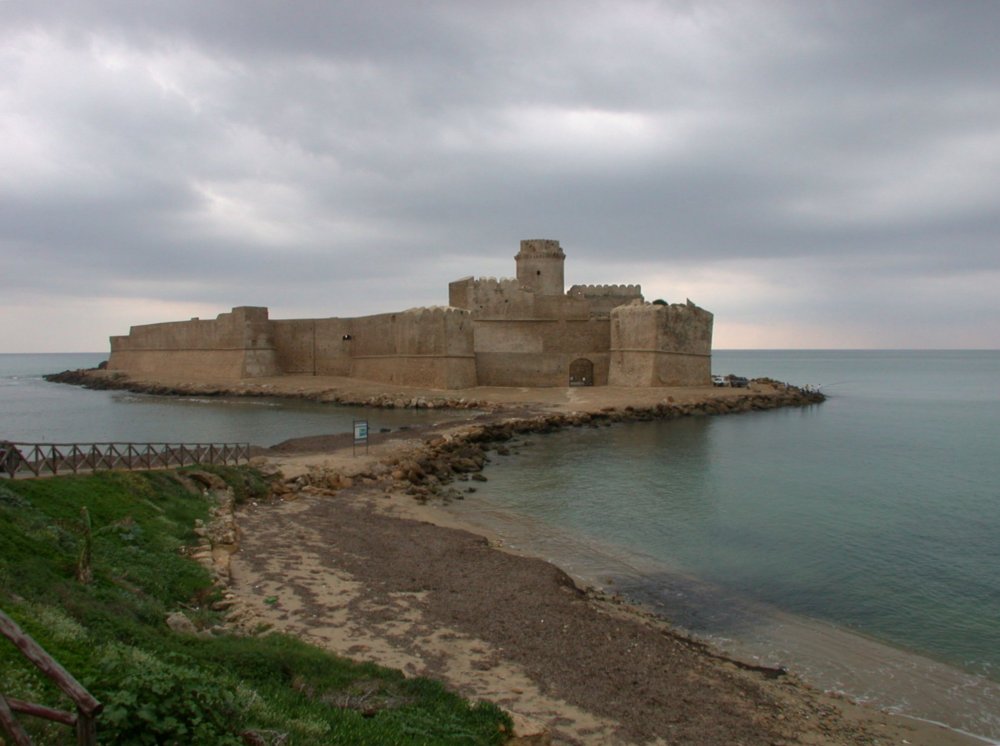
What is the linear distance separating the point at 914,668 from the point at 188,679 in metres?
7.16

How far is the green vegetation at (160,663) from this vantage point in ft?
11.2

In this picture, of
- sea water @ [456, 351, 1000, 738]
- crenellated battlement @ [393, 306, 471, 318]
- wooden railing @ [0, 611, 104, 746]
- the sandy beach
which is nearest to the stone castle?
crenellated battlement @ [393, 306, 471, 318]

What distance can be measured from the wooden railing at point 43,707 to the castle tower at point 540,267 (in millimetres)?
35546

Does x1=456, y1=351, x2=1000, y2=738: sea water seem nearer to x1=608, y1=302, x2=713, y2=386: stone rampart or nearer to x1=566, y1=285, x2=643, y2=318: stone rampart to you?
x1=608, y1=302, x2=713, y2=386: stone rampart

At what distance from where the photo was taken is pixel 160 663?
3.77 m

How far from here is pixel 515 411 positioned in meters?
28.8

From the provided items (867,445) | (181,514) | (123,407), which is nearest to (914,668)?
(181,514)

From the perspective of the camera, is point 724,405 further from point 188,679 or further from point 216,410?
point 188,679

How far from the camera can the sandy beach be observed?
19.5ft

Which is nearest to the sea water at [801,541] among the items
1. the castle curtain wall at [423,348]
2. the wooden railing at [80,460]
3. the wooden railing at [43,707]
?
the wooden railing at [80,460]

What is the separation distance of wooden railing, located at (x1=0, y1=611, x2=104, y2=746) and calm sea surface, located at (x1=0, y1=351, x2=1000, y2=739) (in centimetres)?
674

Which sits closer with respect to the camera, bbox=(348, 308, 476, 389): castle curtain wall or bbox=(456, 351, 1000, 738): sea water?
bbox=(456, 351, 1000, 738): sea water

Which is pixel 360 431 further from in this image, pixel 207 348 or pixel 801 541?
pixel 207 348

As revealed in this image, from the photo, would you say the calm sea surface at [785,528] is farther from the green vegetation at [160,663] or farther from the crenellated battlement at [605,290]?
the crenellated battlement at [605,290]
